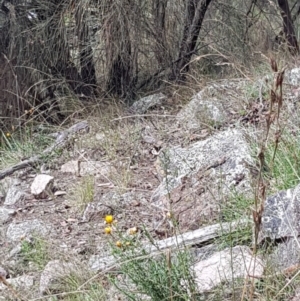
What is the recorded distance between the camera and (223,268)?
1804 millimetres

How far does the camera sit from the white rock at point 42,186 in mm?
3352

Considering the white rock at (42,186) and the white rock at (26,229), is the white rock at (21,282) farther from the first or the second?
the white rock at (42,186)

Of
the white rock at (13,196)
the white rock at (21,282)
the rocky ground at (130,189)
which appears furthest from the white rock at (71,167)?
the white rock at (21,282)

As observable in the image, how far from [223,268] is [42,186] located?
1816 mm

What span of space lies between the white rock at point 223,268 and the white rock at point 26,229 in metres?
1.09

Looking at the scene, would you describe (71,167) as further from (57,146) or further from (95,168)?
(57,146)

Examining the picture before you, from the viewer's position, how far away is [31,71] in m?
4.80

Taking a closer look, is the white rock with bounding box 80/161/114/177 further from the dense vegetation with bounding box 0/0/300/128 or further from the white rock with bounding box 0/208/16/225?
the dense vegetation with bounding box 0/0/300/128

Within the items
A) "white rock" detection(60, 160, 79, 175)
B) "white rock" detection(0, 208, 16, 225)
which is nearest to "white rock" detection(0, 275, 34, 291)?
"white rock" detection(0, 208, 16, 225)

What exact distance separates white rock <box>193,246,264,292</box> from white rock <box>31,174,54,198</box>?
1.63 meters

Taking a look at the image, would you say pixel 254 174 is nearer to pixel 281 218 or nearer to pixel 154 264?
pixel 281 218

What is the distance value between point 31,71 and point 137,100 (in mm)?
975

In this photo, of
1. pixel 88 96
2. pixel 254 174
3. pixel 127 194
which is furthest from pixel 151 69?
pixel 254 174

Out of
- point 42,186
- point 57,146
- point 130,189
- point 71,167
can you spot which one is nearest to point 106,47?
point 57,146
